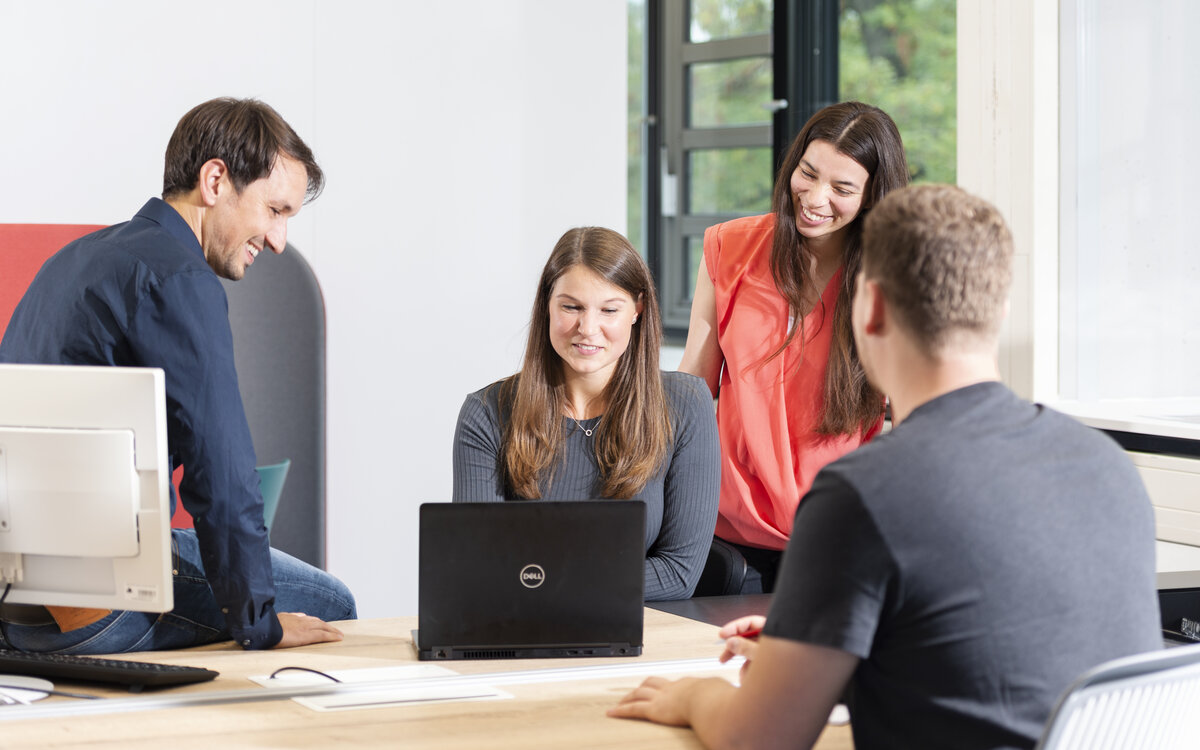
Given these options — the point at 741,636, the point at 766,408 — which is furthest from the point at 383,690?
the point at 766,408

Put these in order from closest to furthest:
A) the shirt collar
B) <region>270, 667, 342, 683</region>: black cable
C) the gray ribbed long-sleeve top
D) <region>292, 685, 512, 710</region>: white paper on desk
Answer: <region>292, 685, 512, 710</region>: white paper on desk, <region>270, 667, 342, 683</region>: black cable, the shirt collar, the gray ribbed long-sleeve top

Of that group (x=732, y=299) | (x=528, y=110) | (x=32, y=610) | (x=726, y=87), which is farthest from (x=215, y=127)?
(x=726, y=87)

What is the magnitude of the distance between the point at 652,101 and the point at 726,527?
3494 millimetres

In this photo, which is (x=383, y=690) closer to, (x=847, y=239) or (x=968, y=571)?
(x=968, y=571)

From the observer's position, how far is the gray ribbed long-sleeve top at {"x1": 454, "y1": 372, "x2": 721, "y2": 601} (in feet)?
7.09

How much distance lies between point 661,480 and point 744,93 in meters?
3.42

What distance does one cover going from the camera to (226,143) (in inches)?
76.7

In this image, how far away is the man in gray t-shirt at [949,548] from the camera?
1056mm

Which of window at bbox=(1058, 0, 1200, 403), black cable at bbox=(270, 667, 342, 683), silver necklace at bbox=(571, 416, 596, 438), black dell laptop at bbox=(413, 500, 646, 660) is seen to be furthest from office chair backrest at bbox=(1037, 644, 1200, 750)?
window at bbox=(1058, 0, 1200, 403)

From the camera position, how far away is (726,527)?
2.52 metres

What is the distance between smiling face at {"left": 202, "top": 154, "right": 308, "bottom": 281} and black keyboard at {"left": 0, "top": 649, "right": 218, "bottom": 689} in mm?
722

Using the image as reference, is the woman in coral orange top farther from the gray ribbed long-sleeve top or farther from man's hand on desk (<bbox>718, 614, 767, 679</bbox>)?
man's hand on desk (<bbox>718, 614, 767, 679</bbox>)

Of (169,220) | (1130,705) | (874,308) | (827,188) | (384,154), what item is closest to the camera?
(1130,705)

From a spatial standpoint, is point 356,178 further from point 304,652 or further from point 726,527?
point 304,652
